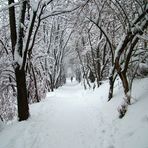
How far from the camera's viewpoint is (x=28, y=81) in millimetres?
15836

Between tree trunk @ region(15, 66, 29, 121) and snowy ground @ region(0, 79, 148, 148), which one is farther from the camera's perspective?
tree trunk @ region(15, 66, 29, 121)

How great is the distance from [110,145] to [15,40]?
539 centimetres

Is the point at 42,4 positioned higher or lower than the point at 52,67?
higher

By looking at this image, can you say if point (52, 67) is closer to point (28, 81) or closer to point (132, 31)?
point (28, 81)

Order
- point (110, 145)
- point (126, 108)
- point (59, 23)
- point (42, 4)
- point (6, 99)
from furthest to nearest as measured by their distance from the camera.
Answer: point (59, 23), point (6, 99), point (42, 4), point (126, 108), point (110, 145)

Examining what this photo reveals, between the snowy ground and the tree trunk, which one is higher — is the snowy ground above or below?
below

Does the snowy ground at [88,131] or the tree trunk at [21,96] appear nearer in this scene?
the snowy ground at [88,131]

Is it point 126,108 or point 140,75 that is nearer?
point 126,108

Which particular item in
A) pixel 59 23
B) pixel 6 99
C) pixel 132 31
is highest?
pixel 59 23

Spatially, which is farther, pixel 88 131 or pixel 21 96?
pixel 21 96

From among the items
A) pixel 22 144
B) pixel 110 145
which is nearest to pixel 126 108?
pixel 110 145

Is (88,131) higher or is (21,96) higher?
(21,96)

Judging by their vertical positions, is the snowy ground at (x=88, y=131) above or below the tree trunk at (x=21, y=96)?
below

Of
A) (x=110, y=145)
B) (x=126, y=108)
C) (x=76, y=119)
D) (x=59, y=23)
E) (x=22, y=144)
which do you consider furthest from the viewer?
(x=59, y=23)
